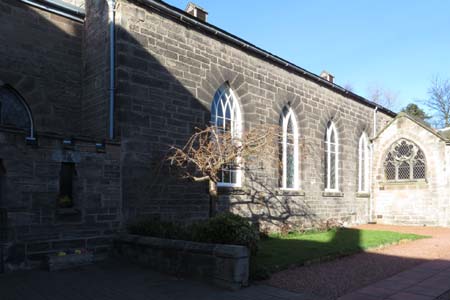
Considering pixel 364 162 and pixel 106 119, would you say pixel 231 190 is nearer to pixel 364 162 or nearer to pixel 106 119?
pixel 106 119

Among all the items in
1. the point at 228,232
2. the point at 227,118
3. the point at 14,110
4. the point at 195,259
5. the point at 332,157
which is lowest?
the point at 195,259

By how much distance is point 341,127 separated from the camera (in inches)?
721

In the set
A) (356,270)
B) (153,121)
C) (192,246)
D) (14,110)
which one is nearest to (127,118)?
(153,121)

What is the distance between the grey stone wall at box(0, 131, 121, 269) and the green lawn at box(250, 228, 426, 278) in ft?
11.4

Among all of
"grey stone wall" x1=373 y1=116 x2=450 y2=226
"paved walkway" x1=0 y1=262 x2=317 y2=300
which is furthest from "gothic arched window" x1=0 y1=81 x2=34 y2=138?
"grey stone wall" x1=373 y1=116 x2=450 y2=226

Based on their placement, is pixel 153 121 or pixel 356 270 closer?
pixel 356 270

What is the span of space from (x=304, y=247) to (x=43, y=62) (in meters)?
8.50

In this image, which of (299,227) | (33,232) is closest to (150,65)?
(33,232)

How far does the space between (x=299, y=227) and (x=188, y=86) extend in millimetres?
6997

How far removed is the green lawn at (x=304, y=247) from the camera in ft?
27.1

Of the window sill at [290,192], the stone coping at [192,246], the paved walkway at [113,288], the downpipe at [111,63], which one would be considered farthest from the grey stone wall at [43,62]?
the window sill at [290,192]

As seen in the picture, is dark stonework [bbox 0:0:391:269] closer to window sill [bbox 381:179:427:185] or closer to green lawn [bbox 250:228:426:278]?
green lawn [bbox 250:228:426:278]

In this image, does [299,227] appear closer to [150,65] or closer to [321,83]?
[321,83]

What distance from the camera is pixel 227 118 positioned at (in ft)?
43.2
